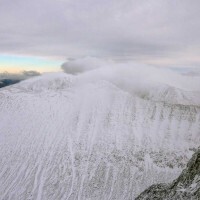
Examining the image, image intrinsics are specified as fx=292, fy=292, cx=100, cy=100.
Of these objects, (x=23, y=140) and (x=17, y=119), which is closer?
(x=23, y=140)

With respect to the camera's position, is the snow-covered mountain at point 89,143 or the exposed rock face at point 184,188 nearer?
the exposed rock face at point 184,188

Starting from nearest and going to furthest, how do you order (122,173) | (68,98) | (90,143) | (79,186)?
(79,186)
(122,173)
(90,143)
(68,98)

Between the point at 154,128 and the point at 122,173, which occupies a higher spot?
the point at 154,128

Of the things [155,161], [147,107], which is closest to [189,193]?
[155,161]

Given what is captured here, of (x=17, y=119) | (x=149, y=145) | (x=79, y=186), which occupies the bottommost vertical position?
(x=79, y=186)

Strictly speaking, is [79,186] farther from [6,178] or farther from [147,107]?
[147,107]

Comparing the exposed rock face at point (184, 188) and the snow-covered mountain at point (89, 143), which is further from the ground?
the exposed rock face at point (184, 188)

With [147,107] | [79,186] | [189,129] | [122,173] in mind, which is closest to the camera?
[79,186]
